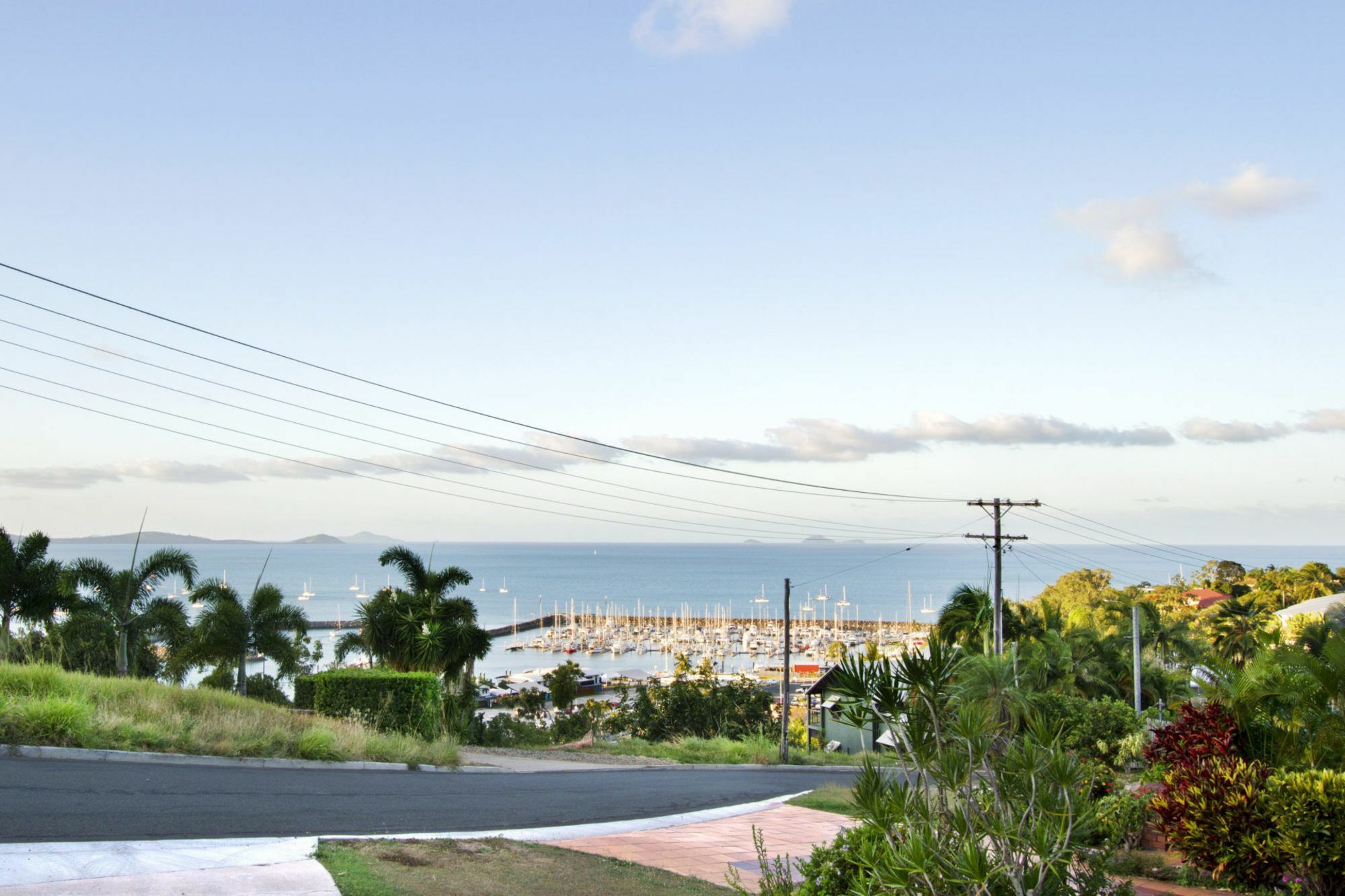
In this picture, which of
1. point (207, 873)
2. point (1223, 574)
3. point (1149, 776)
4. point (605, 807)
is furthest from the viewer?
point (1223, 574)

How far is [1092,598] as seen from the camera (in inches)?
3433

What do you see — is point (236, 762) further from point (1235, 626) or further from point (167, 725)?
point (1235, 626)

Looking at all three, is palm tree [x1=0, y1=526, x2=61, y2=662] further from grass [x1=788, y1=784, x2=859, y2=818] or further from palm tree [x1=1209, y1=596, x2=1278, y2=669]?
palm tree [x1=1209, y1=596, x2=1278, y2=669]

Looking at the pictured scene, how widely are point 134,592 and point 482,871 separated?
32.0m

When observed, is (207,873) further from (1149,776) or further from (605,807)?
(1149,776)

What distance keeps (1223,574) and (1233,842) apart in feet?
367

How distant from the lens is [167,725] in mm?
15781

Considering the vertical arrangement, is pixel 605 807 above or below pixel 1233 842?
below

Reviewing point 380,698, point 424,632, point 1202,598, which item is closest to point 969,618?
point 424,632

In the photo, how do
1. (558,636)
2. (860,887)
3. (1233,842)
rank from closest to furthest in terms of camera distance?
(860,887)
(1233,842)
(558,636)

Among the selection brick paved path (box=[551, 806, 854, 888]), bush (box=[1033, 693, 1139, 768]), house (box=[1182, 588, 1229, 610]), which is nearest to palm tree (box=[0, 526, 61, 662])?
brick paved path (box=[551, 806, 854, 888])

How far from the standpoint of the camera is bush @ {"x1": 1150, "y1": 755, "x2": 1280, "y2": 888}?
886 cm

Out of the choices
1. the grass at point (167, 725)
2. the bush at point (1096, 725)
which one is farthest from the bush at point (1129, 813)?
the grass at point (167, 725)

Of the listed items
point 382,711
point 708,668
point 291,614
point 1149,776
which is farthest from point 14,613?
point 1149,776
